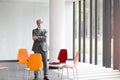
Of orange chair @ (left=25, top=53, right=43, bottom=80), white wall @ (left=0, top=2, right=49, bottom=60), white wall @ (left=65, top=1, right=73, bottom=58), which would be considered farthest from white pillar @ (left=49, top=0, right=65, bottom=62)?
orange chair @ (left=25, top=53, right=43, bottom=80)

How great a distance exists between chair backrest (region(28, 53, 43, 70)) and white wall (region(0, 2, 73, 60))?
24.9ft

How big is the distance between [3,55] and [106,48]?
5.70 meters

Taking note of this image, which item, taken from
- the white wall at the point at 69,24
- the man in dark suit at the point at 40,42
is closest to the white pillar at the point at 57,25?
the man in dark suit at the point at 40,42

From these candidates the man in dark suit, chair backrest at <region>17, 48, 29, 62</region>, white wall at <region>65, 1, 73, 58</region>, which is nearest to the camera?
the man in dark suit

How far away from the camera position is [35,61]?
6.19 m

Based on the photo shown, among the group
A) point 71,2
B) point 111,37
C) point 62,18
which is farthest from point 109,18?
point 71,2

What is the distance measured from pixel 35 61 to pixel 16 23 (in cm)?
765

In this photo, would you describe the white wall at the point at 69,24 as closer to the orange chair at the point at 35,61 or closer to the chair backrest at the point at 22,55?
the chair backrest at the point at 22,55

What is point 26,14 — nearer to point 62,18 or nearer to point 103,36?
point 62,18

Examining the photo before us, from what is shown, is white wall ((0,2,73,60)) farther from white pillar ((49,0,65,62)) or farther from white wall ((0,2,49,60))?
white pillar ((49,0,65,62))

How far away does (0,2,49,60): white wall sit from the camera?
1341cm

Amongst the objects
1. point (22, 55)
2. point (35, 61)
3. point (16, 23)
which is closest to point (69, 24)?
point (16, 23)

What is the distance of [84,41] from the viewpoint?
42.5 ft

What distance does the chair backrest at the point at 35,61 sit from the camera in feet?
20.2
